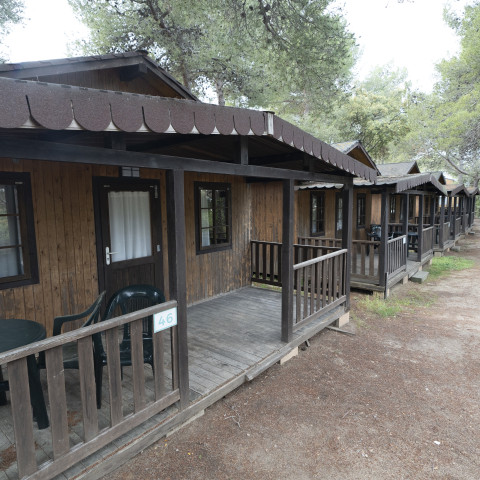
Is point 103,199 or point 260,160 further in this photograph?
point 260,160

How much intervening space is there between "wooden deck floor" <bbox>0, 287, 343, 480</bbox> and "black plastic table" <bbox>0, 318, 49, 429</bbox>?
14cm

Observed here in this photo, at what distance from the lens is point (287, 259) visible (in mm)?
3787

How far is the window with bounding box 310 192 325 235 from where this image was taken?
8.16 meters

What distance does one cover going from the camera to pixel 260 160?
4.30m

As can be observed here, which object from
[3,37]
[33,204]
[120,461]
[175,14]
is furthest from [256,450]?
[3,37]

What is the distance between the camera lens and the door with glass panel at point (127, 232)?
3916 millimetres

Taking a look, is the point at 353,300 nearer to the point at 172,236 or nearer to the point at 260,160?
the point at 260,160

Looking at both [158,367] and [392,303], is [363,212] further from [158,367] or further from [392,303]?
[158,367]

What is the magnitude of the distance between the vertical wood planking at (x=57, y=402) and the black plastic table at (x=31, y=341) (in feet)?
0.99

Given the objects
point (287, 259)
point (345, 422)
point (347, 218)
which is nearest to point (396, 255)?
point (347, 218)

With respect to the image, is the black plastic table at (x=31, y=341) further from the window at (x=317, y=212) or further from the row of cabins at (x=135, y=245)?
the window at (x=317, y=212)

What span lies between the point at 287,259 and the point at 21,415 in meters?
2.72

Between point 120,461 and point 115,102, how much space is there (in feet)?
7.27

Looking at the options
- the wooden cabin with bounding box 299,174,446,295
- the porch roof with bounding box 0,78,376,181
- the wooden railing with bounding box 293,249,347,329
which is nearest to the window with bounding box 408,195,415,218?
the wooden cabin with bounding box 299,174,446,295
